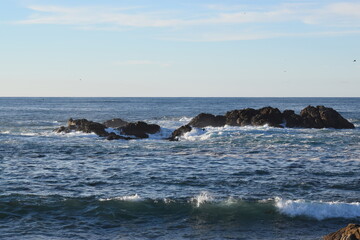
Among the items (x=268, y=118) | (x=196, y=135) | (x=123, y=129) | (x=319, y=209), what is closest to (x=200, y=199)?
(x=319, y=209)

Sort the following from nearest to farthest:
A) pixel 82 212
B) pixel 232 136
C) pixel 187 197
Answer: pixel 82 212 < pixel 187 197 < pixel 232 136

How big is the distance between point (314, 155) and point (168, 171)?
Result: 12.0m

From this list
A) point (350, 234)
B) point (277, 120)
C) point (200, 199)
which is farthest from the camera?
point (277, 120)

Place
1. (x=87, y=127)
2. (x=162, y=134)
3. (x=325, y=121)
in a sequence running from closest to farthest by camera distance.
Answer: (x=162, y=134), (x=87, y=127), (x=325, y=121)

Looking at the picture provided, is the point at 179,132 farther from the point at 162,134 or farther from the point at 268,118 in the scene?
the point at 268,118

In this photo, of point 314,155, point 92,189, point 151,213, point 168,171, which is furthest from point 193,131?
point 151,213

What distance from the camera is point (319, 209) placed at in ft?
64.0

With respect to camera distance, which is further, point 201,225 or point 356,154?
point 356,154

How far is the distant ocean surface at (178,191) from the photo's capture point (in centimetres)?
1794

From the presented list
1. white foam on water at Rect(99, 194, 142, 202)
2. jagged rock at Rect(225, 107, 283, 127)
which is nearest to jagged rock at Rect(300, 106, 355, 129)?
jagged rock at Rect(225, 107, 283, 127)

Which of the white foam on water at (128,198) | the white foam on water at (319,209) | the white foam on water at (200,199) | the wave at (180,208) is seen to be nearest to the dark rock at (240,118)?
the white foam on water at (200,199)

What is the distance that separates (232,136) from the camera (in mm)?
46688

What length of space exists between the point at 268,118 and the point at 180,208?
127 feet

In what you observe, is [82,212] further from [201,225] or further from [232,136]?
[232,136]
